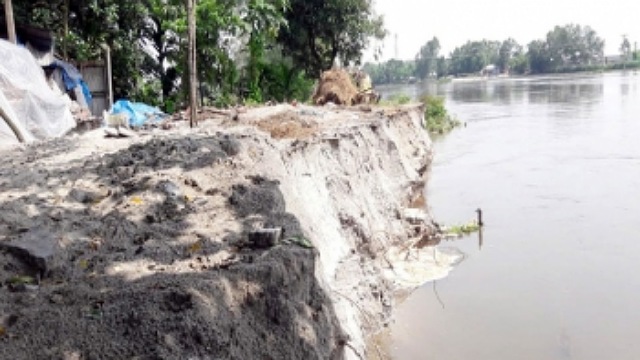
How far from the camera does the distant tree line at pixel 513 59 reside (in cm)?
10294

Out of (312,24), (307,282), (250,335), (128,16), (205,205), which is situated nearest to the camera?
(250,335)

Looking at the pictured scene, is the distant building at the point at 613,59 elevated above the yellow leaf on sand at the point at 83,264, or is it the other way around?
the distant building at the point at 613,59

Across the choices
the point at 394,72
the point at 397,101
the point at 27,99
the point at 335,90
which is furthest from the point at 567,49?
the point at 27,99

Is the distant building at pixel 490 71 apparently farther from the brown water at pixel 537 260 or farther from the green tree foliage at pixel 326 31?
the green tree foliage at pixel 326 31

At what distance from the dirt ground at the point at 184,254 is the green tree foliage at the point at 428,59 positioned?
412ft

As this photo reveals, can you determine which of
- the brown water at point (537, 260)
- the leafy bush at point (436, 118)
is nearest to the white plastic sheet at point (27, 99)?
the brown water at point (537, 260)

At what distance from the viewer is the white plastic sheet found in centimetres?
981

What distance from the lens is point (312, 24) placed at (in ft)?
81.2

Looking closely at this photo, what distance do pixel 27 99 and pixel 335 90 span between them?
36.5ft

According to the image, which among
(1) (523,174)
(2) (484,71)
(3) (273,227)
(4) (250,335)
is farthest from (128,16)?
(2) (484,71)

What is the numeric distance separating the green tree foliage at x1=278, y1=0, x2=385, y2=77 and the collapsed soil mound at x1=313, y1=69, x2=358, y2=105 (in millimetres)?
4277

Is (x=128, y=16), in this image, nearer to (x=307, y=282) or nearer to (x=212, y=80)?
(x=212, y=80)

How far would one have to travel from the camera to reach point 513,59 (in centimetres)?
11769

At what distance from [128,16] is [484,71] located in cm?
11378
